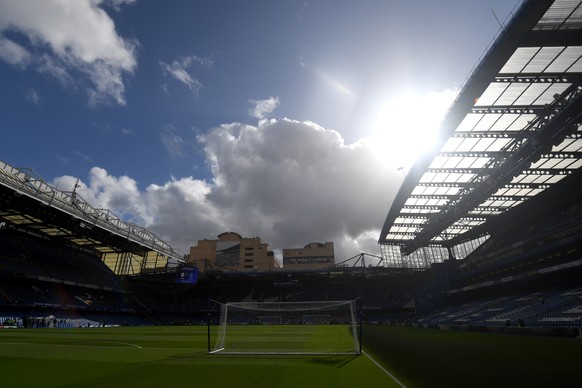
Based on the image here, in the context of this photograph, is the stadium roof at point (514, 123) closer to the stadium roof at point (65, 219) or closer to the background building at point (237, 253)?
the stadium roof at point (65, 219)

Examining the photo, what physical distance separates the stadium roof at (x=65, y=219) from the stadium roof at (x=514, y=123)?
115 ft

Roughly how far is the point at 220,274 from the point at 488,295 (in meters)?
40.0

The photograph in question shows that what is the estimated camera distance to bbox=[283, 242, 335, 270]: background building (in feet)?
327

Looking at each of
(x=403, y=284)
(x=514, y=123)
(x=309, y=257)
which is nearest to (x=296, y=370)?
(x=514, y=123)

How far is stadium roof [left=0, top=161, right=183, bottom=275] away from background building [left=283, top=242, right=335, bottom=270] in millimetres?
51500

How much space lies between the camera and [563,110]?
15266mm

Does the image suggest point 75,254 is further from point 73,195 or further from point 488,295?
point 488,295

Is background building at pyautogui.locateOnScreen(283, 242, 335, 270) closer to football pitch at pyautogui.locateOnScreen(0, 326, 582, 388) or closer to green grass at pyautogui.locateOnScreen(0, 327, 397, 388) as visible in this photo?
football pitch at pyautogui.locateOnScreen(0, 326, 582, 388)

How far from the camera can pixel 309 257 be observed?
101750 mm

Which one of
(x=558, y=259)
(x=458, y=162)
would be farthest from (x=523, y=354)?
(x=558, y=259)

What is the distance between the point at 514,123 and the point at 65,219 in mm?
44714

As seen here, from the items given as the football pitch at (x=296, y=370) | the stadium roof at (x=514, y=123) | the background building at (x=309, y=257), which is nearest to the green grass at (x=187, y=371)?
the football pitch at (x=296, y=370)

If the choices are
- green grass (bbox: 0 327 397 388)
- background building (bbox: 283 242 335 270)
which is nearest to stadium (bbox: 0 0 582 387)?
green grass (bbox: 0 327 397 388)

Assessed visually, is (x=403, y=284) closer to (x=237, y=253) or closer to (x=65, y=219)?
(x=65, y=219)
